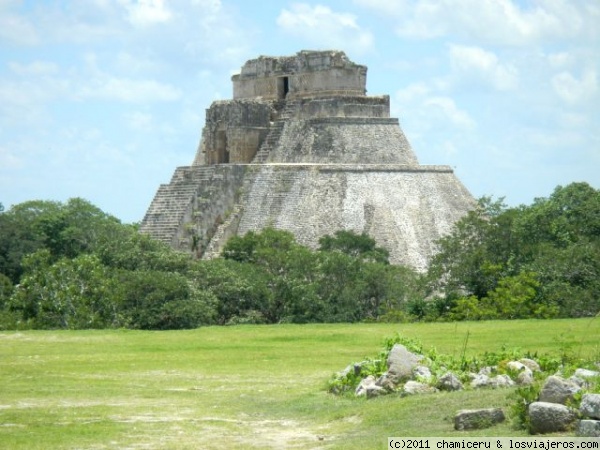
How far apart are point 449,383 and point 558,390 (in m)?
2.65

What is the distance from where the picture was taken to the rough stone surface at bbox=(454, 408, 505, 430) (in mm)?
12492

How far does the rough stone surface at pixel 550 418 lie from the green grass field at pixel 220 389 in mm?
233

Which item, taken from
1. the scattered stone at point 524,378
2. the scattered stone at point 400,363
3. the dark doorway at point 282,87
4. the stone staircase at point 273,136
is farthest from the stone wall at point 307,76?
the scattered stone at point 524,378

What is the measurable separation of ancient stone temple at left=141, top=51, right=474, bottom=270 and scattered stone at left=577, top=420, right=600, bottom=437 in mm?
28983

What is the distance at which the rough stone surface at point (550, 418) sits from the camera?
1184 cm

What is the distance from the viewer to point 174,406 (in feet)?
50.9

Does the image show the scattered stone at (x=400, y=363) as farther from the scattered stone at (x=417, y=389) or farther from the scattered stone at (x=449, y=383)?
the scattered stone at (x=449, y=383)

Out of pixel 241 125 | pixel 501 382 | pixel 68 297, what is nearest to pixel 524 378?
pixel 501 382

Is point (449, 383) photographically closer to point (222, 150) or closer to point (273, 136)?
point (273, 136)

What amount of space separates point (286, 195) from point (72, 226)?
51.0ft

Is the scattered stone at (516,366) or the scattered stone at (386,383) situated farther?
the scattered stone at (386,383)

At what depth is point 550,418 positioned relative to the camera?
39.0 feet

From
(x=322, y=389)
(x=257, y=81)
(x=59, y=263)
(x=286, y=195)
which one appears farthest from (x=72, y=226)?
(x=322, y=389)

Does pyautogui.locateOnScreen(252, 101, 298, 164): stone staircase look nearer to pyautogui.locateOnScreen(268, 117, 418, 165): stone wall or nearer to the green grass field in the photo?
pyautogui.locateOnScreen(268, 117, 418, 165): stone wall
